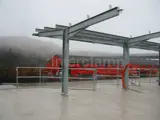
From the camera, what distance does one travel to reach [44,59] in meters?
15.0

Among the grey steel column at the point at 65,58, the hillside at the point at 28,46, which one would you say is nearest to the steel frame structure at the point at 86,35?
the grey steel column at the point at 65,58

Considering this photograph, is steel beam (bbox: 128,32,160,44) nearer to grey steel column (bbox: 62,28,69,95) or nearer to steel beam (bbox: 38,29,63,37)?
grey steel column (bbox: 62,28,69,95)

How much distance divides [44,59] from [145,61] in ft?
39.8

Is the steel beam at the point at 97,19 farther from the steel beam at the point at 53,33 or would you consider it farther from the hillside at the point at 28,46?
the hillside at the point at 28,46

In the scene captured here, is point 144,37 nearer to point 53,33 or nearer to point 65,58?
point 65,58

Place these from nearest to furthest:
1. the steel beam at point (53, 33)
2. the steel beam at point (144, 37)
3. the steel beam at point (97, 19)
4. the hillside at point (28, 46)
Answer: the steel beam at point (97, 19) → the steel beam at point (53, 33) → the steel beam at point (144, 37) → the hillside at point (28, 46)

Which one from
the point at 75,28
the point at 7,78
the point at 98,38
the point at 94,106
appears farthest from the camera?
the point at 7,78

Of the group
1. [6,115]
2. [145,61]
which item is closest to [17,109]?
[6,115]

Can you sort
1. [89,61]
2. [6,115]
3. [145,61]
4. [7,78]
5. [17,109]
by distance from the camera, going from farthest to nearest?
[145,61] < [89,61] < [7,78] < [17,109] < [6,115]

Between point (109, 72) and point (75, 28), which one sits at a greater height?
point (75, 28)

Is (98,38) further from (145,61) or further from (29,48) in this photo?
(145,61)

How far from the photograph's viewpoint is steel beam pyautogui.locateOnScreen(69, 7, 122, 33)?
498 centimetres

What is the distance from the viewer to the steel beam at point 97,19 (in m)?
4.98

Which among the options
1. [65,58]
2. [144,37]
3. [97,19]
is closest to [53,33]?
[65,58]
